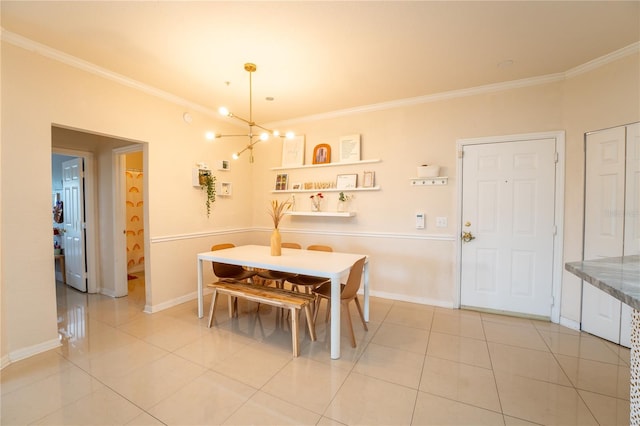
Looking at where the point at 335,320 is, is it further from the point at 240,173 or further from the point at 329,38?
the point at 240,173

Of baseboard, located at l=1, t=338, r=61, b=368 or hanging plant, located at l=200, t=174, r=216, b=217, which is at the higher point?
hanging plant, located at l=200, t=174, r=216, b=217

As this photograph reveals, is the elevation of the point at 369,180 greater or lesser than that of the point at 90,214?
greater

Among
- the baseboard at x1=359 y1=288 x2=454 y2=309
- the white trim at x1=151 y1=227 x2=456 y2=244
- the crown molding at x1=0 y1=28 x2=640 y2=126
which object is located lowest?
the baseboard at x1=359 y1=288 x2=454 y2=309

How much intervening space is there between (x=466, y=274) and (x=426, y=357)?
151 cm

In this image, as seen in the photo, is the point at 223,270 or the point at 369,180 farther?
the point at 369,180

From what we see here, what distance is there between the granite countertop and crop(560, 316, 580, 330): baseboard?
1609 mm

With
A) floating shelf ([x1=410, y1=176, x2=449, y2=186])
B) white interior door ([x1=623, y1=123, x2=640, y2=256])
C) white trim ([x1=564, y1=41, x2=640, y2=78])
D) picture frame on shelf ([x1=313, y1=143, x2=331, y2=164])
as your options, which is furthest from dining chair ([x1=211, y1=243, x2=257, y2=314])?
white trim ([x1=564, y1=41, x2=640, y2=78])

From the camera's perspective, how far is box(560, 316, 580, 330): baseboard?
2.89 metres

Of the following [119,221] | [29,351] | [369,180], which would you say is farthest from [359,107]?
[29,351]

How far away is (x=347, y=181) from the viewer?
4.11 m

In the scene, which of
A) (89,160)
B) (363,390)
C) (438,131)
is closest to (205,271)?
(89,160)

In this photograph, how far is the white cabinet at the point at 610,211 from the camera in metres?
2.48

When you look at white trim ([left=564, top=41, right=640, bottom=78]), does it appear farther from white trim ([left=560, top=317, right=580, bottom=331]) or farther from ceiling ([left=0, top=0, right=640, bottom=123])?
white trim ([left=560, top=317, right=580, bottom=331])

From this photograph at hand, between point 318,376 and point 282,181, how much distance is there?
317 centimetres
